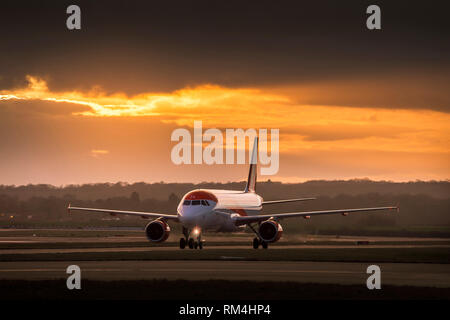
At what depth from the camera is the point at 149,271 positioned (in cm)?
4019

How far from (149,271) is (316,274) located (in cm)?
837

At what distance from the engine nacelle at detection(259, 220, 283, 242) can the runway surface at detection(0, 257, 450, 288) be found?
17.0 meters

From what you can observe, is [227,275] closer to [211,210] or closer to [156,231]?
[211,210]

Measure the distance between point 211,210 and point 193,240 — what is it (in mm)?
2965

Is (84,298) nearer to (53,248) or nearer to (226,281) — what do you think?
(226,281)

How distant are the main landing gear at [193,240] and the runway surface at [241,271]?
16.1 m

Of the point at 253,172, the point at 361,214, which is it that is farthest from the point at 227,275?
the point at 361,214

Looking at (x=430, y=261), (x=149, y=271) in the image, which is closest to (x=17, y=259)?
(x=149, y=271)

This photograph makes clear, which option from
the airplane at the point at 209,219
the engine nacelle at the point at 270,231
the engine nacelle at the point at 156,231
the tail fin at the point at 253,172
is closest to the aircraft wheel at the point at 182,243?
the airplane at the point at 209,219

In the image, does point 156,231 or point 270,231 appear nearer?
point 270,231

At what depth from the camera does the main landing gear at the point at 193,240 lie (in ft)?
209

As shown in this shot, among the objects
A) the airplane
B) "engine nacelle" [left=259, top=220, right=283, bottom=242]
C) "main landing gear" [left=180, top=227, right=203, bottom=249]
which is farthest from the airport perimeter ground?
"engine nacelle" [left=259, top=220, right=283, bottom=242]

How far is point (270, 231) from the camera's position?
214 feet
